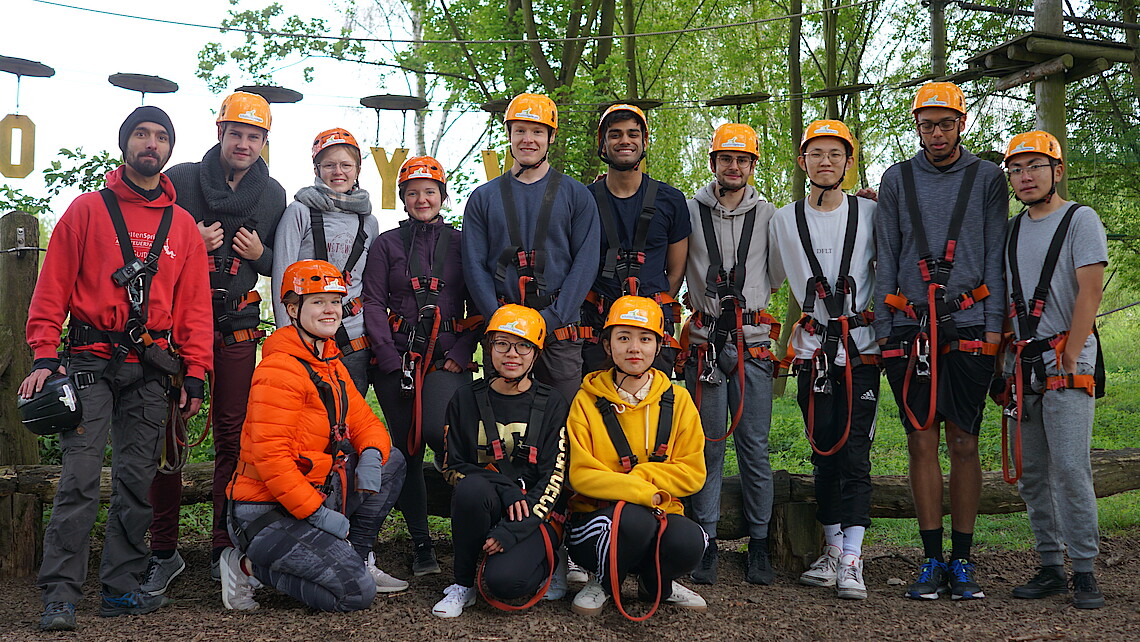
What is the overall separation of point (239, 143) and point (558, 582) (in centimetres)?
306

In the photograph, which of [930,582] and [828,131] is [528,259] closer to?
[828,131]

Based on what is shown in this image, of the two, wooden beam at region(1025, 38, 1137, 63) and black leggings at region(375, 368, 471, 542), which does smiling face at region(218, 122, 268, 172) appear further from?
wooden beam at region(1025, 38, 1137, 63)

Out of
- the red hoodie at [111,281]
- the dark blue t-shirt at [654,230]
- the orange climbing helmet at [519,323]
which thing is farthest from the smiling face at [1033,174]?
the red hoodie at [111,281]

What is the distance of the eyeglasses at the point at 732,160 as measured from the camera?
17.2 ft

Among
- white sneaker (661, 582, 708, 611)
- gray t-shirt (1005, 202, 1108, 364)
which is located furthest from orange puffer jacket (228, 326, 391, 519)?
gray t-shirt (1005, 202, 1108, 364)

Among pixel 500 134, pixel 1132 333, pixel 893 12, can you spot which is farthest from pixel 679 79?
pixel 1132 333

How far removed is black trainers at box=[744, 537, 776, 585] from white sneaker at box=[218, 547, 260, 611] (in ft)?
9.15

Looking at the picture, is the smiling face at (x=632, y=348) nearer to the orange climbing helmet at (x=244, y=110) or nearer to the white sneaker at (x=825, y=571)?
the white sneaker at (x=825, y=571)

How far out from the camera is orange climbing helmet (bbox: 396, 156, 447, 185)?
17.4 ft

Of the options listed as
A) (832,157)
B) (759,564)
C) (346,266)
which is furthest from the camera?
(759,564)

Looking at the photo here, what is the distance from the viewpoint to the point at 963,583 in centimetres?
489

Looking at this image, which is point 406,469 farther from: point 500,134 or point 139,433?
point 500,134

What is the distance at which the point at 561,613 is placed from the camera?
4492 millimetres

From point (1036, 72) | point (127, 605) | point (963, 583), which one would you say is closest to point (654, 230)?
point (963, 583)
